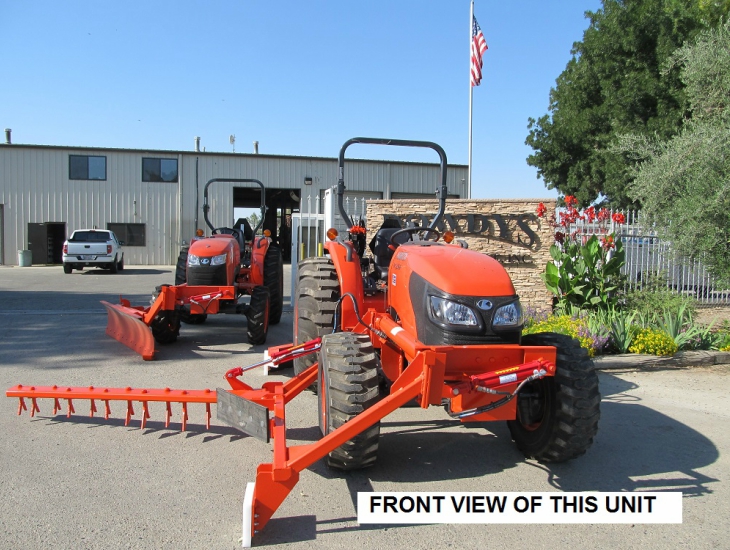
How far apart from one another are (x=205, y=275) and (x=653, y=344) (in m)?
5.69

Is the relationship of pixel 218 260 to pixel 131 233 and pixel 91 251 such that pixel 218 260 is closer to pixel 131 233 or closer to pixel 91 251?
pixel 91 251

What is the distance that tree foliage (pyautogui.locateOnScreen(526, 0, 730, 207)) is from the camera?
19.5 m

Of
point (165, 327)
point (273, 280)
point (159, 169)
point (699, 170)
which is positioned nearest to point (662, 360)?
point (699, 170)

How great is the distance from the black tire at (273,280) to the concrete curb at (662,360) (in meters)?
4.65

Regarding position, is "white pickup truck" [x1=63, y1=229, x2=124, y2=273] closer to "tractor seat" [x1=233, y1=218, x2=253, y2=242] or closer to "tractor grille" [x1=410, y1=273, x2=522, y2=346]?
"tractor seat" [x1=233, y1=218, x2=253, y2=242]

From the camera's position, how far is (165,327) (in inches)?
307

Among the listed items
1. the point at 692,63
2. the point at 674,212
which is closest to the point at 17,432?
the point at 674,212

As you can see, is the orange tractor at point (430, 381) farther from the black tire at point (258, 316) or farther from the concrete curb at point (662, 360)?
the black tire at point (258, 316)

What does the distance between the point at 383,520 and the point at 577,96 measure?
23253mm

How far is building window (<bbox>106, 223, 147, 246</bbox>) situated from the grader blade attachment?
839 inches

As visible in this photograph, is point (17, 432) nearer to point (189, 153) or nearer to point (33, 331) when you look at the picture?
point (33, 331)

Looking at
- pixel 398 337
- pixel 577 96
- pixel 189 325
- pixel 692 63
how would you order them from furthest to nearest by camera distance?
pixel 577 96 < pixel 189 325 < pixel 692 63 < pixel 398 337

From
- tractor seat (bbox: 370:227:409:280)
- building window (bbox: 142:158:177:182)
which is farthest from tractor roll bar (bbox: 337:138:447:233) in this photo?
building window (bbox: 142:158:177:182)

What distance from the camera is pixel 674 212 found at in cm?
768
